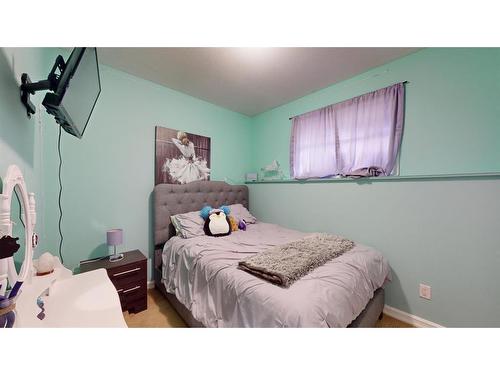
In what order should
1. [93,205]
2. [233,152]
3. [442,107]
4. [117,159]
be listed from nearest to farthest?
[442,107] → [93,205] → [117,159] → [233,152]

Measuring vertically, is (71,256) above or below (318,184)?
below

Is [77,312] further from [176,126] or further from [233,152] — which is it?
[233,152]

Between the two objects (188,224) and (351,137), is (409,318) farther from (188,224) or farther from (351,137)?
(188,224)

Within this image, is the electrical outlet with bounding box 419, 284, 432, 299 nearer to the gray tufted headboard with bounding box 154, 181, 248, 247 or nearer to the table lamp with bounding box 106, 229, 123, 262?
the gray tufted headboard with bounding box 154, 181, 248, 247

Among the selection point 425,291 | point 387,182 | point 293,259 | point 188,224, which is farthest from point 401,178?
point 188,224

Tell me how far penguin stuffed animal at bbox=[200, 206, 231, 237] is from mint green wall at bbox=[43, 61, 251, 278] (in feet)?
2.36

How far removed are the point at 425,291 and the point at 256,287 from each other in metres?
1.70

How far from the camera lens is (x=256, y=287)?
1103mm

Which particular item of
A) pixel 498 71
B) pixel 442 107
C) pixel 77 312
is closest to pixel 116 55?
pixel 77 312

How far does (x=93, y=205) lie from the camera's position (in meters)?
1.89

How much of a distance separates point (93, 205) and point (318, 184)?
259 centimetres

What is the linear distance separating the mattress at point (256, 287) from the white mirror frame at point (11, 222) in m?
0.98

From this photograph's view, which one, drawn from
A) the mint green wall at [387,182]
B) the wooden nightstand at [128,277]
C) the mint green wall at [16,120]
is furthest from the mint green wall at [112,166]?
the mint green wall at [16,120]

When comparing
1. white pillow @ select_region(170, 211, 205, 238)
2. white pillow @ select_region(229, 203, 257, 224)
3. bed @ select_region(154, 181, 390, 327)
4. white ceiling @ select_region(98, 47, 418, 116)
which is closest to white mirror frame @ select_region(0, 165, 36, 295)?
bed @ select_region(154, 181, 390, 327)
